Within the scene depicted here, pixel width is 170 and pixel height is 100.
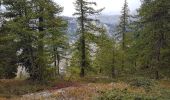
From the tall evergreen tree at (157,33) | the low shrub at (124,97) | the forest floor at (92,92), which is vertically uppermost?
the tall evergreen tree at (157,33)

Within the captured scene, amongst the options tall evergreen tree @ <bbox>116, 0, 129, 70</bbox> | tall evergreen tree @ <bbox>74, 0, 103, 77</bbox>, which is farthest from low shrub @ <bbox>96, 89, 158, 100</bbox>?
tall evergreen tree @ <bbox>116, 0, 129, 70</bbox>

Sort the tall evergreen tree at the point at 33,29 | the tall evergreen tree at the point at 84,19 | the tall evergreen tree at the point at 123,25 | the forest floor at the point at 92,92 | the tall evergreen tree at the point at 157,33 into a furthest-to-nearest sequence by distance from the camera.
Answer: the tall evergreen tree at the point at 123,25, the tall evergreen tree at the point at 84,19, the tall evergreen tree at the point at 157,33, the tall evergreen tree at the point at 33,29, the forest floor at the point at 92,92

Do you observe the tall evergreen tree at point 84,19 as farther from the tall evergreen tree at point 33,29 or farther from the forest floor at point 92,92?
the forest floor at point 92,92

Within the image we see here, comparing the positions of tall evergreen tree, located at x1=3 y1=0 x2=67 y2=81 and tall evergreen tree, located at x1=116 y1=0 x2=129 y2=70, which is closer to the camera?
tall evergreen tree, located at x1=3 y1=0 x2=67 y2=81

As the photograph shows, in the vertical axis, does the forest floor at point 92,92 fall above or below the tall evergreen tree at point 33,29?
below

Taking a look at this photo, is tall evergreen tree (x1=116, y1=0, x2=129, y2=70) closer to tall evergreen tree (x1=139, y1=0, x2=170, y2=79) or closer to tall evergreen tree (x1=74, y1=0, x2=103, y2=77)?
tall evergreen tree (x1=74, y1=0, x2=103, y2=77)

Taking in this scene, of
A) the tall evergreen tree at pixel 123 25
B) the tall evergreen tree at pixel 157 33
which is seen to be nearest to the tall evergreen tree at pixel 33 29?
the tall evergreen tree at pixel 157 33

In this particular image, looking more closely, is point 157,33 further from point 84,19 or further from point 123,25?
point 123,25

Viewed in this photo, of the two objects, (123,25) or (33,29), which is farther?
(123,25)

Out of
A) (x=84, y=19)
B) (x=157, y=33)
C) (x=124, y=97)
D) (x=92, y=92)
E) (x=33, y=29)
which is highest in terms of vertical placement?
(x=84, y=19)

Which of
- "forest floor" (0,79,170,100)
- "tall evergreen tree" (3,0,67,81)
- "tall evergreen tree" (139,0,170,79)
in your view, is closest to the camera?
"forest floor" (0,79,170,100)

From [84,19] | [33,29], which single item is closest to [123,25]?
[84,19]

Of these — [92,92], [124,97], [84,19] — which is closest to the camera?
[124,97]

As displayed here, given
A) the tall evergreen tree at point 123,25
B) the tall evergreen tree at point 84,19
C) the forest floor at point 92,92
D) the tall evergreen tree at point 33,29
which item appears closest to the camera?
the forest floor at point 92,92
